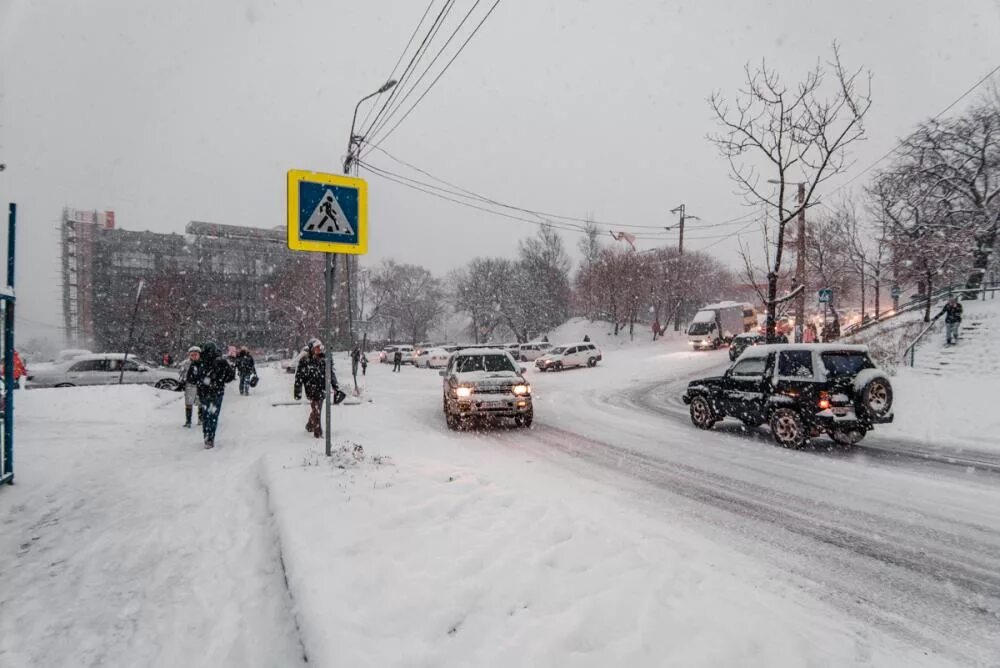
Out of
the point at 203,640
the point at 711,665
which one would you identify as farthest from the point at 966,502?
the point at 203,640

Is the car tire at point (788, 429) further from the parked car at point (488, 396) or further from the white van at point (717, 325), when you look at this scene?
the white van at point (717, 325)

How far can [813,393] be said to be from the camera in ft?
28.6

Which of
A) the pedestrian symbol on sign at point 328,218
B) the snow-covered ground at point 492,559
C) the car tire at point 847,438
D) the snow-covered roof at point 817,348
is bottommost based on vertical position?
the car tire at point 847,438

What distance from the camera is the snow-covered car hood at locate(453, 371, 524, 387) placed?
34.8 feet

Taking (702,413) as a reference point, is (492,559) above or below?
above

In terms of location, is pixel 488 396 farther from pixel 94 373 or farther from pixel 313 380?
pixel 94 373

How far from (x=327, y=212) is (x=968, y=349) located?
70.0ft

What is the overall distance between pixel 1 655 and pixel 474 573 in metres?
2.97

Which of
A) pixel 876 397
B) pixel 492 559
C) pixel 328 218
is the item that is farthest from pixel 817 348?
pixel 328 218

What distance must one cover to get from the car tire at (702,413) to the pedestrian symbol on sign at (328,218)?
8.80 meters

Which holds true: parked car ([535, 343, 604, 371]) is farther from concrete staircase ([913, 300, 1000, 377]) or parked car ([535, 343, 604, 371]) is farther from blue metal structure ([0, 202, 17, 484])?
blue metal structure ([0, 202, 17, 484])

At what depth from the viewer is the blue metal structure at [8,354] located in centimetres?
584

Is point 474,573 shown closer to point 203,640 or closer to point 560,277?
point 203,640

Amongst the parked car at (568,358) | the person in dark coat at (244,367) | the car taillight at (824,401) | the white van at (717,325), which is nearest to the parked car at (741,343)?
the white van at (717,325)
